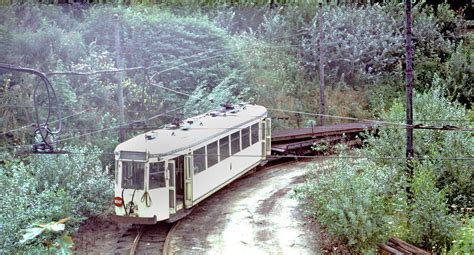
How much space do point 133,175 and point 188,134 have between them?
85.9 inches

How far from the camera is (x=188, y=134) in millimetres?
16500

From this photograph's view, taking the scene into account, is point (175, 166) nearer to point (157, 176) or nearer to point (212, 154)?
point (157, 176)

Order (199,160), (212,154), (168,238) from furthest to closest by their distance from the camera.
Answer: (212,154) < (199,160) < (168,238)

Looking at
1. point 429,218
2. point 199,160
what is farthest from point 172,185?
point 429,218

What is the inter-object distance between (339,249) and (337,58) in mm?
17917

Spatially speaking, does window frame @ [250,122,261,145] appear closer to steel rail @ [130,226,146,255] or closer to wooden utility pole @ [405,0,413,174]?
steel rail @ [130,226,146,255]

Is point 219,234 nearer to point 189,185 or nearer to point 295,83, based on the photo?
point 189,185

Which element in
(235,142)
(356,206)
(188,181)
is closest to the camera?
(356,206)

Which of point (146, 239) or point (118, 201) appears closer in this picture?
point (118, 201)

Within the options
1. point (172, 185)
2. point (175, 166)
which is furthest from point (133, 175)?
point (175, 166)

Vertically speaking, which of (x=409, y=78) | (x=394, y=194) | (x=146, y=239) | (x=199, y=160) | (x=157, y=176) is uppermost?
(x=409, y=78)

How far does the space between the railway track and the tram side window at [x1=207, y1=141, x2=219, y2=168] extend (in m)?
1.90

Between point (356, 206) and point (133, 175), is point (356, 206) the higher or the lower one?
the lower one

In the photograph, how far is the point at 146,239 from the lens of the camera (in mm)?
15547
